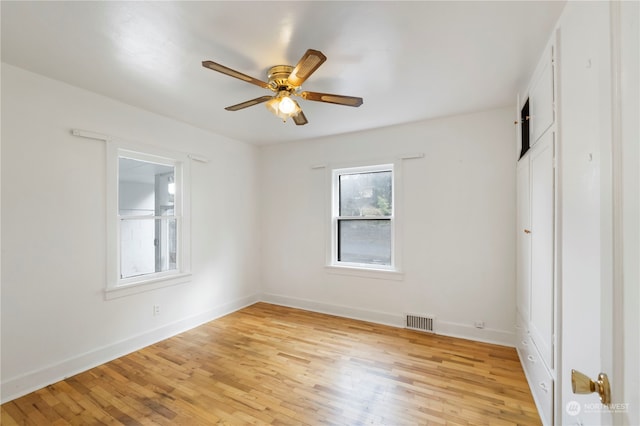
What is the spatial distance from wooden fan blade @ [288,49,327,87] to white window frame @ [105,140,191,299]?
6.88 ft

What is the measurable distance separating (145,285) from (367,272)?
2.74m

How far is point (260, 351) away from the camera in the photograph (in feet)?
9.45

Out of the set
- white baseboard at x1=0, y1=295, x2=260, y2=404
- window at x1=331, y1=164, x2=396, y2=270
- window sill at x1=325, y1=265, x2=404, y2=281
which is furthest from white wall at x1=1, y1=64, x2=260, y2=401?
window at x1=331, y1=164, x2=396, y2=270

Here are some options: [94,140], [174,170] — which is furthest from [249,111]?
[94,140]

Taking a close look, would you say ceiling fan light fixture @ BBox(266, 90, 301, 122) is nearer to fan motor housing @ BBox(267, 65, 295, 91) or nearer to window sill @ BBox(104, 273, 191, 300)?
fan motor housing @ BBox(267, 65, 295, 91)

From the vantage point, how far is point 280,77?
82.9 inches

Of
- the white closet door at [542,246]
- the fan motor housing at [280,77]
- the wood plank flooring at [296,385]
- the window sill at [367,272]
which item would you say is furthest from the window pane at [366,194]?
the fan motor housing at [280,77]

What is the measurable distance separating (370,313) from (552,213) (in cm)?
260

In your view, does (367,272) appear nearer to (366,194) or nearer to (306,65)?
(366,194)

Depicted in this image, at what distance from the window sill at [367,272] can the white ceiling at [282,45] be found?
2.11 meters

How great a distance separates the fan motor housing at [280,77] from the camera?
207cm

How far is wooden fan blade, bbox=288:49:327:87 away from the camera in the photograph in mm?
1549
